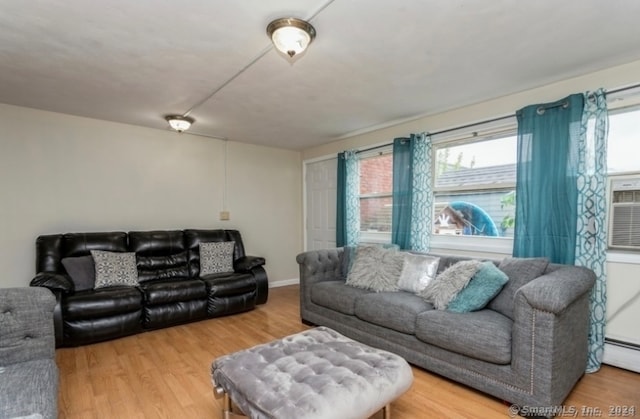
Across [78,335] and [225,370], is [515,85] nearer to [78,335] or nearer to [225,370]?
[225,370]

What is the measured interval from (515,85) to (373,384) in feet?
8.86

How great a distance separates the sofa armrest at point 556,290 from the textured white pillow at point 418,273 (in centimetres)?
92

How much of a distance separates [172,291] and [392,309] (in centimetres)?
226

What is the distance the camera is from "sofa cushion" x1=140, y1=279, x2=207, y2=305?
3.22 meters

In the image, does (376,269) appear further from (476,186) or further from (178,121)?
(178,121)

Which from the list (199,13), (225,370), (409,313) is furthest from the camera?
(409,313)

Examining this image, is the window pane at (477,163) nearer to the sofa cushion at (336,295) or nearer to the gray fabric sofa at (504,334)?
the gray fabric sofa at (504,334)

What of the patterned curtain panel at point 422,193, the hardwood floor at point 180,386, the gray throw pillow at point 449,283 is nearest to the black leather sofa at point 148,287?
the hardwood floor at point 180,386

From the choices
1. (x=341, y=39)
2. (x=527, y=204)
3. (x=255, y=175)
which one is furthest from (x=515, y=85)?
(x=255, y=175)

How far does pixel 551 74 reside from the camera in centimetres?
255

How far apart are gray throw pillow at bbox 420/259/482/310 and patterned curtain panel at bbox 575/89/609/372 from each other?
2.71ft

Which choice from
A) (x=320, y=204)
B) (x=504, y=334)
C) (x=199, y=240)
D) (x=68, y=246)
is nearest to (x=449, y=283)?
(x=504, y=334)

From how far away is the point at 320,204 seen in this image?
516 cm

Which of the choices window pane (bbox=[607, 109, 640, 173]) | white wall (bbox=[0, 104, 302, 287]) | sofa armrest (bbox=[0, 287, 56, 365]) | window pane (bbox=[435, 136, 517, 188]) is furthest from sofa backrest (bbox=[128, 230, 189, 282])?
window pane (bbox=[607, 109, 640, 173])
